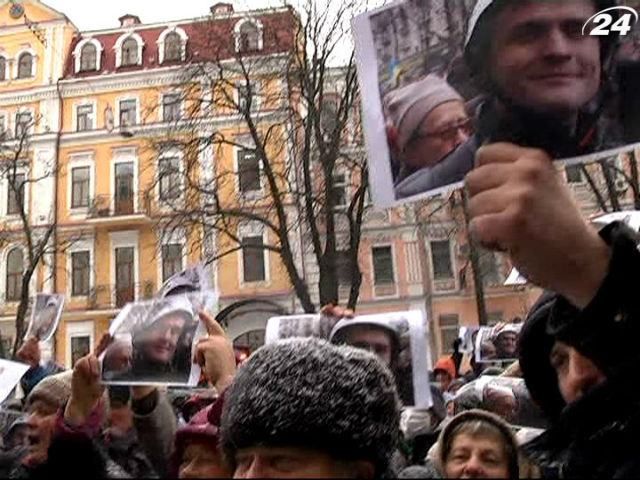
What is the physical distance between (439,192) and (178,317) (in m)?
1.41

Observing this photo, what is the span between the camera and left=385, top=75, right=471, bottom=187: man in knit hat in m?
1.38

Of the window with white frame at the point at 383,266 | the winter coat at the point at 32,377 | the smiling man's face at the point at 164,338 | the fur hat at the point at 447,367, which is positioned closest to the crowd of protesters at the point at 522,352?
the smiling man's face at the point at 164,338

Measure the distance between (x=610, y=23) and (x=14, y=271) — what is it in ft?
93.9

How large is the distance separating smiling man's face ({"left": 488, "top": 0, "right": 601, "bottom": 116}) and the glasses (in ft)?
0.30

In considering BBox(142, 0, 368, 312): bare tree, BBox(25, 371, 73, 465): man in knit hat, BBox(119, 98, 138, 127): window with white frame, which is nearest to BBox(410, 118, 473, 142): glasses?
BBox(25, 371, 73, 465): man in knit hat

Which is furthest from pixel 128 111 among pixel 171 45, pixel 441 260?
pixel 441 260

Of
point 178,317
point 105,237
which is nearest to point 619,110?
point 178,317

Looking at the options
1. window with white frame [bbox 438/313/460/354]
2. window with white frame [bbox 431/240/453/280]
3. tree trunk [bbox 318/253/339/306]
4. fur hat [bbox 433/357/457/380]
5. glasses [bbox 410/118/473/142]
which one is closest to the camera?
glasses [bbox 410/118/473/142]

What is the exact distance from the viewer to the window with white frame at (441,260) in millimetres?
26177

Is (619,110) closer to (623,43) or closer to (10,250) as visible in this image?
(623,43)

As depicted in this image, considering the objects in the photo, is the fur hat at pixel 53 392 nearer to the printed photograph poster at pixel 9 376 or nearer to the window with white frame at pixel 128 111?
the printed photograph poster at pixel 9 376

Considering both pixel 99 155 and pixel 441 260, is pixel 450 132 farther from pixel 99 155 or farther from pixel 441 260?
pixel 99 155

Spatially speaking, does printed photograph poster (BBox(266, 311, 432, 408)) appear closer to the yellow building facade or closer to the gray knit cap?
the gray knit cap

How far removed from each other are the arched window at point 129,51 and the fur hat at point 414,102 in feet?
99.0
